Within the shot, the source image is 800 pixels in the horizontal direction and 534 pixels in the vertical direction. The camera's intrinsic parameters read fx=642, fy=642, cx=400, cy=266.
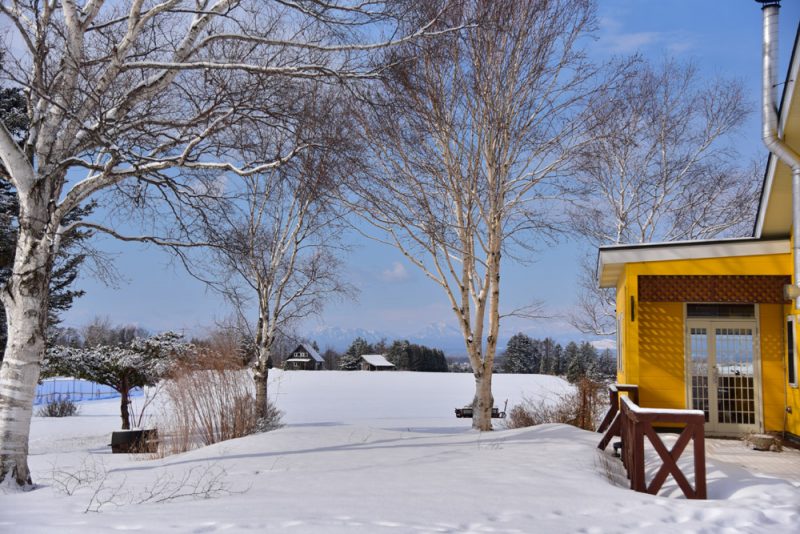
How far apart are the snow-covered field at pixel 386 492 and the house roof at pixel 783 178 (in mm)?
4505

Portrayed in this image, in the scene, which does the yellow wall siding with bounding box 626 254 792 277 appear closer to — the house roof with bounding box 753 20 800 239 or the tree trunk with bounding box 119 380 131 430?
the house roof with bounding box 753 20 800 239

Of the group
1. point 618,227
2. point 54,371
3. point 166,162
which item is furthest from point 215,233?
point 618,227

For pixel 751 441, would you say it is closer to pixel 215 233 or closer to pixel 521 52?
pixel 521 52

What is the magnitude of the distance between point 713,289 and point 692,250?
0.75 metres

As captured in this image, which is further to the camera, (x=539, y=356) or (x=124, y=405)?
(x=539, y=356)

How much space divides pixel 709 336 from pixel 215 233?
8376 millimetres

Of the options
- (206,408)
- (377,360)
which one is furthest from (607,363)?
(206,408)

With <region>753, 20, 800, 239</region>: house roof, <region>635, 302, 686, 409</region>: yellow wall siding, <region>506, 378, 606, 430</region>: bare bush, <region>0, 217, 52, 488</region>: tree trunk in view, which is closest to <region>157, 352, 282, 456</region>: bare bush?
<region>0, 217, 52, 488</region>: tree trunk

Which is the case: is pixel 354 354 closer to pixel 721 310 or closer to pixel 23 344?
pixel 721 310

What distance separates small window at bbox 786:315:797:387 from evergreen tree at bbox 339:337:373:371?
48.3 metres

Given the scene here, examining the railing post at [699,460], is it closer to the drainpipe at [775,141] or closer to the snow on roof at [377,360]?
the drainpipe at [775,141]

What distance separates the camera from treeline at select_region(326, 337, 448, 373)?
57500 millimetres

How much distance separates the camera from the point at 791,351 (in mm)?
10258

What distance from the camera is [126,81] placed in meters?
8.95
